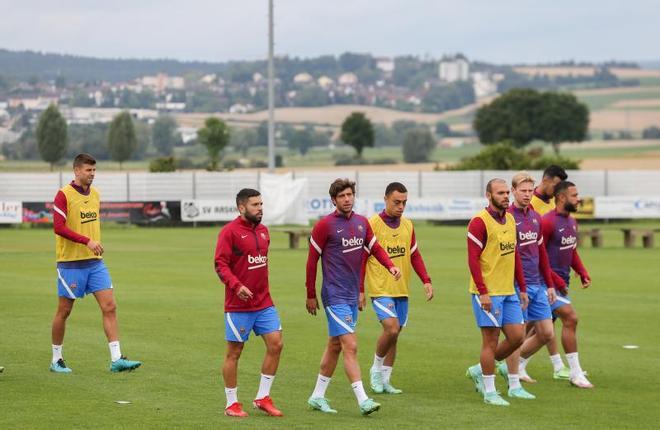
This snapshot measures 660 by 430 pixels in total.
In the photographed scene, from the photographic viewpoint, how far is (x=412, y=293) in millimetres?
25766

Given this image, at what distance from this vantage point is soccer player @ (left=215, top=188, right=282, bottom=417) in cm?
1252

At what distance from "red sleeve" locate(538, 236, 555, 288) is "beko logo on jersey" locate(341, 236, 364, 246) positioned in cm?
244

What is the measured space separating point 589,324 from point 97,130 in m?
153

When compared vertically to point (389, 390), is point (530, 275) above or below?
above

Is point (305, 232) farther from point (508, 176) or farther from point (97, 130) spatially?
point (97, 130)

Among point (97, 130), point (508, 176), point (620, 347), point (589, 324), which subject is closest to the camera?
point (620, 347)

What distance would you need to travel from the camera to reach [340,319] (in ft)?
42.1

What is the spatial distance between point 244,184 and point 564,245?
156 feet

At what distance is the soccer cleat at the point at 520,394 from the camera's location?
553 inches

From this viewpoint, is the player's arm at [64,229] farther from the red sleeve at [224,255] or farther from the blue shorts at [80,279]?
the red sleeve at [224,255]

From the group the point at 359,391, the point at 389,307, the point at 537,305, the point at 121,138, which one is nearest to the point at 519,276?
the point at 537,305

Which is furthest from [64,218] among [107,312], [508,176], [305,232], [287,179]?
[508,176]

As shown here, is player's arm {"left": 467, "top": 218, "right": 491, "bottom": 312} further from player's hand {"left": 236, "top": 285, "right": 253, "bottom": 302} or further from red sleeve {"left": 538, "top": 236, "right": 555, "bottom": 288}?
player's hand {"left": 236, "top": 285, "right": 253, "bottom": 302}

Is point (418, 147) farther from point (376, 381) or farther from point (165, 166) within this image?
point (376, 381)
